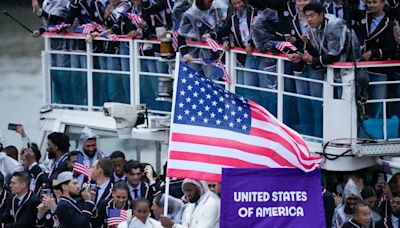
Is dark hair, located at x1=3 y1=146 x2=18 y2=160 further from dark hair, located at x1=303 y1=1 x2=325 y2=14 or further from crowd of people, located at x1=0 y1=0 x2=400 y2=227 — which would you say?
dark hair, located at x1=303 y1=1 x2=325 y2=14

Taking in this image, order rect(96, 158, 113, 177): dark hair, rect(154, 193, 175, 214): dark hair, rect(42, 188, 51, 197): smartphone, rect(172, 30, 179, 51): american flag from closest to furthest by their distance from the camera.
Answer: rect(154, 193, 175, 214): dark hair → rect(96, 158, 113, 177): dark hair → rect(42, 188, 51, 197): smartphone → rect(172, 30, 179, 51): american flag

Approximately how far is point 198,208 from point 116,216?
57.9 inches

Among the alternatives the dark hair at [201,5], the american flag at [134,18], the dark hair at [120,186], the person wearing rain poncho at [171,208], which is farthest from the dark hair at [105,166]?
the american flag at [134,18]

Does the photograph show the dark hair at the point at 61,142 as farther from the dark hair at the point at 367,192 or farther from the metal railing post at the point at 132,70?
Result: the dark hair at the point at 367,192

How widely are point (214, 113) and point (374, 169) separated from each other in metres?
3.27

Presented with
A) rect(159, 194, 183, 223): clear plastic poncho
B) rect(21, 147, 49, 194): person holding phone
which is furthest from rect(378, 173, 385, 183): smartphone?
rect(21, 147, 49, 194): person holding phone

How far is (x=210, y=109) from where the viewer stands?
1355 centimetres

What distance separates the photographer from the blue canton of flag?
533 inches

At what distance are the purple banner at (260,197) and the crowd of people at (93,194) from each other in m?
0.50

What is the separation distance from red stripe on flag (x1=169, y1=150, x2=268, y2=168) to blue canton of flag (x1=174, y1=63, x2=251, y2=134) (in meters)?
0.24

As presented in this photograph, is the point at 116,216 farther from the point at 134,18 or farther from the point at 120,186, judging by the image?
the point at 134,18

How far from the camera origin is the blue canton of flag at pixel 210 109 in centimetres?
1353

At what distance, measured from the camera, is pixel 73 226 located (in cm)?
1501

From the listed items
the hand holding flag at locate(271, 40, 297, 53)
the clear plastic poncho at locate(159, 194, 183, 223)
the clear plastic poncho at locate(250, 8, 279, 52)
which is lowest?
the clear plastic poncho at locate(159, 194, 183, 223)
